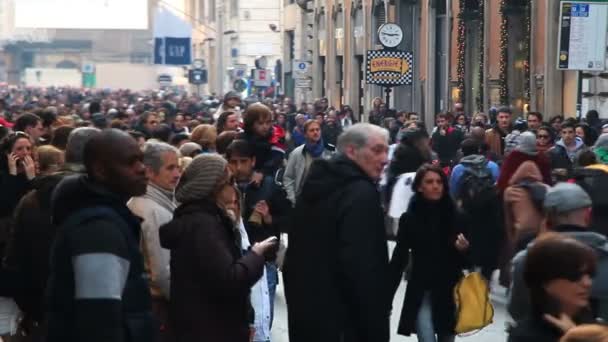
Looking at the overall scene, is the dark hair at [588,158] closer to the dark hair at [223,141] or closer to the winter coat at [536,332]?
the dark hair at [223,141]

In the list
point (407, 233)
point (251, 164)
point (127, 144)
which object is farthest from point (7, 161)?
point (127, 144)

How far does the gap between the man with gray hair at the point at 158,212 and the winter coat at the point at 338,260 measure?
0.59 metres

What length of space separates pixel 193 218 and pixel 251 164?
3.71 meters

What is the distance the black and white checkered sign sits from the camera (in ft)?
112

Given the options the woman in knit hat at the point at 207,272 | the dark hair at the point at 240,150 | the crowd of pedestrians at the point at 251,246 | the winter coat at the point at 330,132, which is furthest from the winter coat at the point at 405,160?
the winter coat at the point at 330,132

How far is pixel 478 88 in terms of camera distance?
35594 mm

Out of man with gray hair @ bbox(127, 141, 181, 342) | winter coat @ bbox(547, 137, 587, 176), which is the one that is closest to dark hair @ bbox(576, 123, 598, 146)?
winter coat @ bbox(547, 137, 587, 176)

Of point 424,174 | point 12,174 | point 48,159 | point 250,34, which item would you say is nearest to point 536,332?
point 48,159

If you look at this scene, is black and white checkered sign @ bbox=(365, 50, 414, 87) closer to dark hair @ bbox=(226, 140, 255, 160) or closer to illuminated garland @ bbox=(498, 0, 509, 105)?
illuminated garland @ bbox=(498, 0, 509, 105)

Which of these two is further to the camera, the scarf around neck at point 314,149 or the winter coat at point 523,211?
the scarf around neck at point 314,149

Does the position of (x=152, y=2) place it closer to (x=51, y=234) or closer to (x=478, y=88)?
(x=478, y=88)

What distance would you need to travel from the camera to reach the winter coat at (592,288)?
230 inches

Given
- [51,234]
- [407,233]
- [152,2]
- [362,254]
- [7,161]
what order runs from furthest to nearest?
[152,2] → [7,161] → [407,233] → [51,234] → [362,254]

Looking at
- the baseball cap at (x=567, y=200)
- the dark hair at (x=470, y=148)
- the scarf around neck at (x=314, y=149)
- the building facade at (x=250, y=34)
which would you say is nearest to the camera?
the baseball cap at (x=567, y=200)
